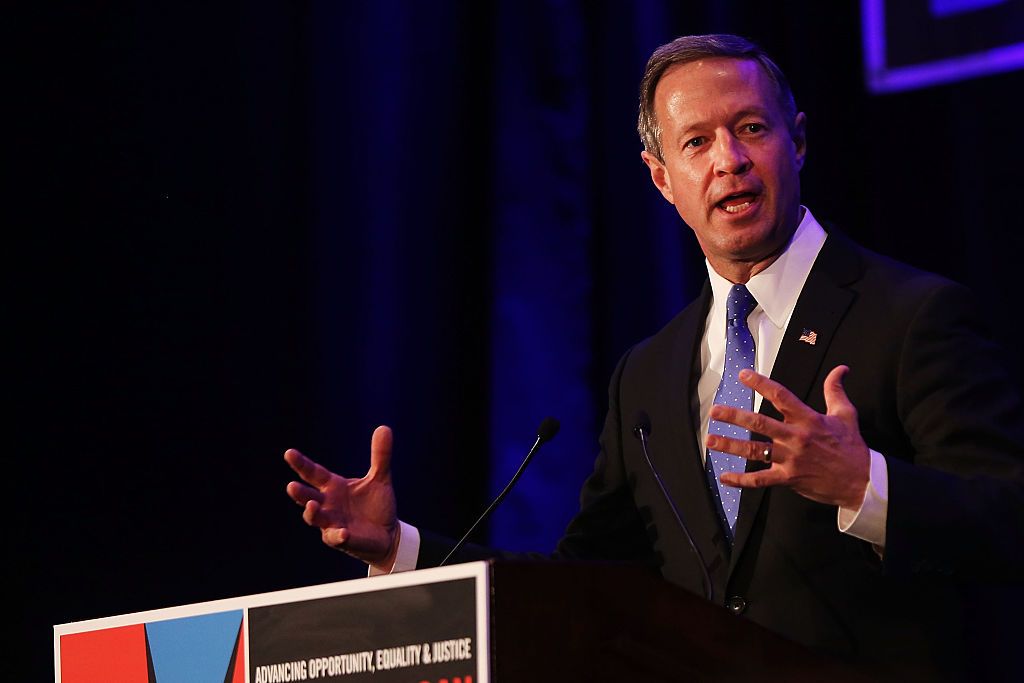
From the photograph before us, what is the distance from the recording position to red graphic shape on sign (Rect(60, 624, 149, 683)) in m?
1.62

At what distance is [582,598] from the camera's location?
1.32m

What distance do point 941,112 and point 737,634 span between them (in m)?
2.02

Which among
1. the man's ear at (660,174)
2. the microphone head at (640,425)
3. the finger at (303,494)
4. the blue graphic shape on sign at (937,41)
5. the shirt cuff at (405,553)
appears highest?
the blue graphic shape on sign at (937,41)

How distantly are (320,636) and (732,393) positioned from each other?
107 cm

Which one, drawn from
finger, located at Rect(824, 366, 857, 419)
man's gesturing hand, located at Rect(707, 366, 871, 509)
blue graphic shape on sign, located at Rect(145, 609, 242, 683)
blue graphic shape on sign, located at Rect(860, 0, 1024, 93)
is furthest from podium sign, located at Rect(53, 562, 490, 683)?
blue graphic shape on sign, located at Rect(860, 0, 1024, 93)

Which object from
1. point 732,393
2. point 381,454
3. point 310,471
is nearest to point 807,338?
point 732,393

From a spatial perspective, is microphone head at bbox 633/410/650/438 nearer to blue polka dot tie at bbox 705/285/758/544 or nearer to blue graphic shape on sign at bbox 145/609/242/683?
blue polka dot tie at bbox 705/285/758/544

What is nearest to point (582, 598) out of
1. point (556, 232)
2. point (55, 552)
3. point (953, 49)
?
point (55, 552)

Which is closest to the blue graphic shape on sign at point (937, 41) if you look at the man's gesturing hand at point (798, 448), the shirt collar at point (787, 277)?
the shirt collar at point (787, 277)

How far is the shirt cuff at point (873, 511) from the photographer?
1.67m

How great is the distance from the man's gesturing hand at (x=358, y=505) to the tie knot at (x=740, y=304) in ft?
2.39

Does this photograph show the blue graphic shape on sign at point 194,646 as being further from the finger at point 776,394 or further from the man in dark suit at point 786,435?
the finger at point 776,394

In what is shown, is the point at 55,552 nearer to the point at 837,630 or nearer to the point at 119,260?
the point at 119,260

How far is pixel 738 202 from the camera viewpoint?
7.93ft
